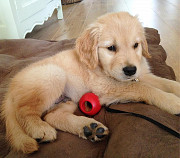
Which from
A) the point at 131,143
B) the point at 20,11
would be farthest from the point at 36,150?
the point at 20,11

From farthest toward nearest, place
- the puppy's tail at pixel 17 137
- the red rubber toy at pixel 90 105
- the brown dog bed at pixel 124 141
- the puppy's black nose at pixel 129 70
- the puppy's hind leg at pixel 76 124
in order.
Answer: the red rubber toy at pixel 90 105 < the puppy's black nose at pixel 129 70 < the puppy's hind leg at pixel 76 124 < the puppy's tail at pixel 17 137 < the brown dog bed at pixel 124 141

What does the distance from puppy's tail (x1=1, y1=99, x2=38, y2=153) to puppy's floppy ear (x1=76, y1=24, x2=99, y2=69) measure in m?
0.77

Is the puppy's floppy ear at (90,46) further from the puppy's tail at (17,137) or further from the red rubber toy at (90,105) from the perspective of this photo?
the puppy's tail at (17,137)

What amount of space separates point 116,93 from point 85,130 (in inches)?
18.3

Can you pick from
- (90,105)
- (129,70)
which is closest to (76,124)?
(90,105)

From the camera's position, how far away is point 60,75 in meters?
1.63

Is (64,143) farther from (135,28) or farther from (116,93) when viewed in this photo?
(135,28)

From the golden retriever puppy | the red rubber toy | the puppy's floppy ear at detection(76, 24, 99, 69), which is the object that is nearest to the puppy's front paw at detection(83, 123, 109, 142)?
the golden retriever puppy

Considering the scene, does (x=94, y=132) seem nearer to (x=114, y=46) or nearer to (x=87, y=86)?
(x=87, y=86)

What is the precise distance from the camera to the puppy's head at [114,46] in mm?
1391

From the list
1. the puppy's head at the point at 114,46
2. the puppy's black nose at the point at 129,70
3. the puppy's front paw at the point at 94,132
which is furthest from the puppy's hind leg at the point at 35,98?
the puppy's black nose at the point at 129,70

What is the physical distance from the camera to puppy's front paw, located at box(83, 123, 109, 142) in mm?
1224

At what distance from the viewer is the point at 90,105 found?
5.19 feet

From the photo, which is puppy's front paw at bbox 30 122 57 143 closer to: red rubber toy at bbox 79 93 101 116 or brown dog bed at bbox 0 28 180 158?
brown dog bed at bbox 0 28 180 158
